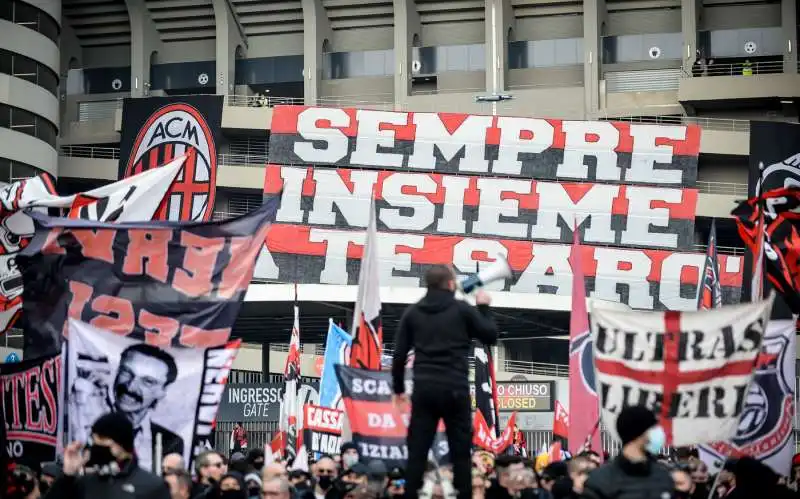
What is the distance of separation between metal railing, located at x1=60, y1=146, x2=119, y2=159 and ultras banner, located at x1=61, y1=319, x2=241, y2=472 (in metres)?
56.2

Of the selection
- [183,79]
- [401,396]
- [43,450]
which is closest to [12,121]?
[183,79]

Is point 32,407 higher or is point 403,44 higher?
point 403,44

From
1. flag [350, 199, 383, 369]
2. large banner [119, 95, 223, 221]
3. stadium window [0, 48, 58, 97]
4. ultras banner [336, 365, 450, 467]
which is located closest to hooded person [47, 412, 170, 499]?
ultras banner [336, 365, 450, 467]

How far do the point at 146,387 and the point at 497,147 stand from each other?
129 feet

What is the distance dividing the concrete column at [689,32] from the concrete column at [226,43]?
17968mm

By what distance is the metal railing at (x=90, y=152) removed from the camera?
70875 mm

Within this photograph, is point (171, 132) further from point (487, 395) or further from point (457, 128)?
point (487, 395)

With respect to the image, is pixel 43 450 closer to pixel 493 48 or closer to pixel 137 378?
pixel 137 378

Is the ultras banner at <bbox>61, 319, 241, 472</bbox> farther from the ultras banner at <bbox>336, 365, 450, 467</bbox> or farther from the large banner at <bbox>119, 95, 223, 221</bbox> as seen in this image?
the large banner at <bbox>119, 95, 223, 221</bbox>

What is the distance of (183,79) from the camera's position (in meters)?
71.5

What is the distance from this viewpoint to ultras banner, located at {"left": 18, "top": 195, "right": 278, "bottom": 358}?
54.0 feet

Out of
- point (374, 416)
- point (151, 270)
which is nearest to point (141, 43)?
point (151, 270)

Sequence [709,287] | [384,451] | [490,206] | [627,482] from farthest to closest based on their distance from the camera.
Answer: [490,206], [709,287], [384,451], [627,482]

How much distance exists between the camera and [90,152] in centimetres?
7112
